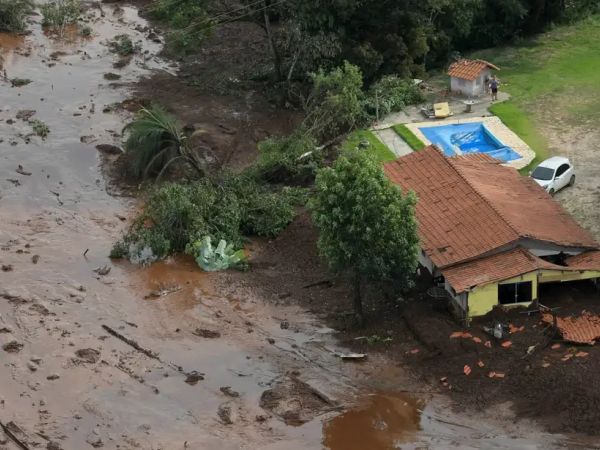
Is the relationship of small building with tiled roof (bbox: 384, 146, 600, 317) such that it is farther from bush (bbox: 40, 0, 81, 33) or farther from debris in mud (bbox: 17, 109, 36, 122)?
bush (bbox: 40, 0, 81, 33)

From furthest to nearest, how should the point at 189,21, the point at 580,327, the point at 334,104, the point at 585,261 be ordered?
the point at 189,21, the point at 334,104, the point at 585,261, the point at 580,327

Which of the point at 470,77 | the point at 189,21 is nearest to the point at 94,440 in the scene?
the point at 470,77

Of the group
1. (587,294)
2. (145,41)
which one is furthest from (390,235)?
(145,41)

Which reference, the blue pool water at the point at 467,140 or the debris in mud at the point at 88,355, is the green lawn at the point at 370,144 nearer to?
the blue pool water at the point at 467,140

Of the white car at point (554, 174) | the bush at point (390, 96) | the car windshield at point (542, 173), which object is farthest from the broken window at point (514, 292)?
the bush at point (390, 96)

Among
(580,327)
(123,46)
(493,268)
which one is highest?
(123,46)

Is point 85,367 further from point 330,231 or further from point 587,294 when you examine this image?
point 587,294

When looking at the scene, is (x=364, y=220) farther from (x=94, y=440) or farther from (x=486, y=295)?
(x=94, y=440)
